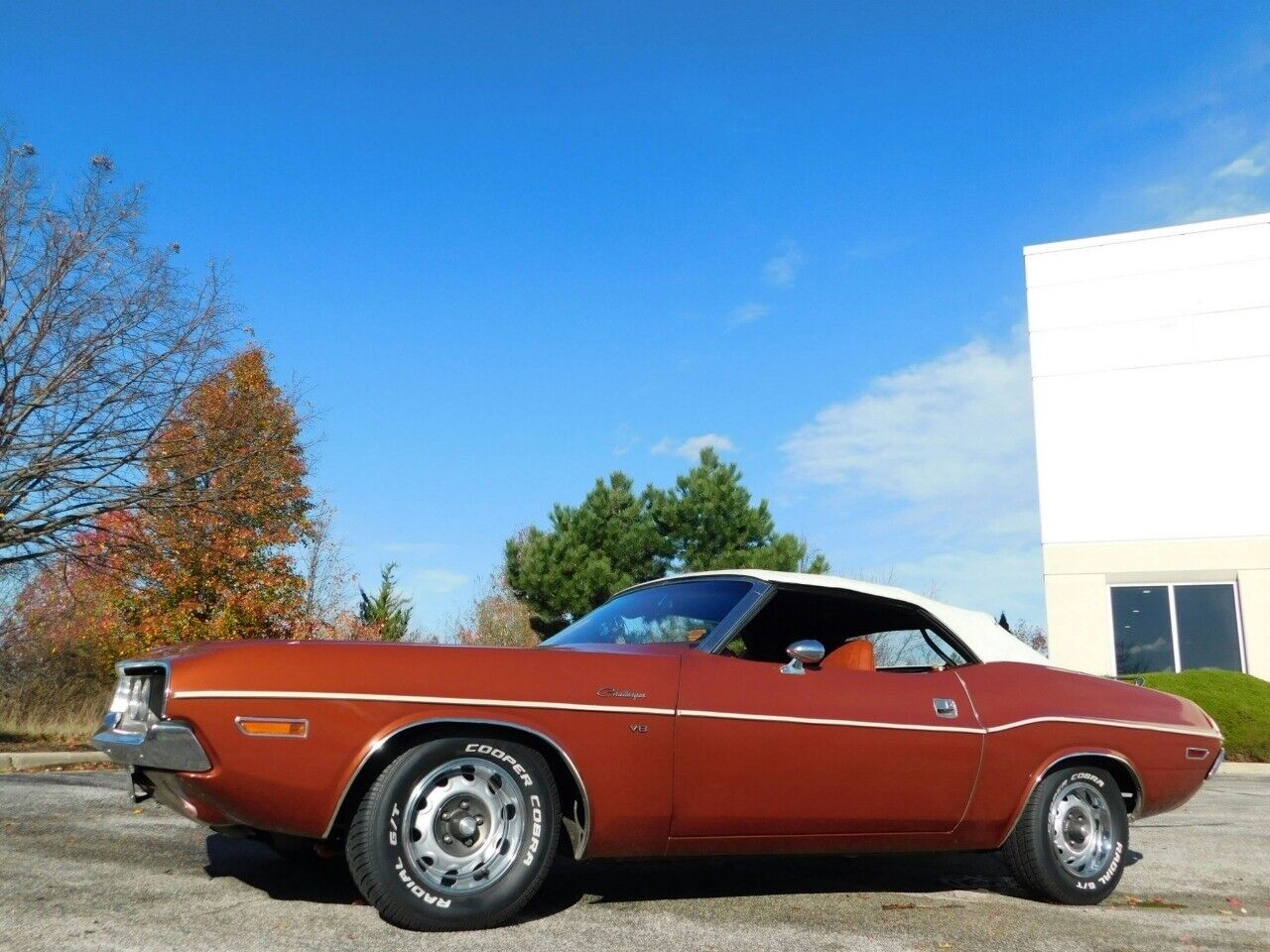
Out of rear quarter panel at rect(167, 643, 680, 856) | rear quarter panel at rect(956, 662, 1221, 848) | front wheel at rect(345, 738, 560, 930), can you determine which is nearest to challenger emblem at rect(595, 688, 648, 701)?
rear quarter panel at rect(167, 643, 680, 856)

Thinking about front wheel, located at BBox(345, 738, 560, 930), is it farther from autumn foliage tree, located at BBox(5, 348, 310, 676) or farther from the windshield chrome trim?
autumn foliage tree, located at BBox(5, 348, 310, 676)

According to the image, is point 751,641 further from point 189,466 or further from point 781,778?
point 189,466


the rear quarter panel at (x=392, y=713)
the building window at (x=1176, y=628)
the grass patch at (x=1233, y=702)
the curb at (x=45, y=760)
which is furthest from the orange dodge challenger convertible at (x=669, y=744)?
the building window at (x=1176, y=628)

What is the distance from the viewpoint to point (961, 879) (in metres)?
5.70

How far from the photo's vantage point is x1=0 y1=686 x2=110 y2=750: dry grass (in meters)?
13.9

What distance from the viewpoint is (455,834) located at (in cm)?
396

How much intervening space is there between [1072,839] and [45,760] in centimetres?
1018

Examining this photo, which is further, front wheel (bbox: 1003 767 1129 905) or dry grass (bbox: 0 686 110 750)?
dry grass (bbox: 0 686 110 750)

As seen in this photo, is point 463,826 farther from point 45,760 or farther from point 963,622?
point 45,760

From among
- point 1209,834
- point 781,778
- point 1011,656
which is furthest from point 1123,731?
point 1209,834

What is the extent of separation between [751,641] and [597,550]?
21664 mm

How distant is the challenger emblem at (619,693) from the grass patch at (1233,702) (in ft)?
44.9

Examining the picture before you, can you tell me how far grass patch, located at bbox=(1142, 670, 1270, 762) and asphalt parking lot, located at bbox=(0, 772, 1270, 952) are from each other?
10460 mm

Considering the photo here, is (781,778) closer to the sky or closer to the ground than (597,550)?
closer to the ground
